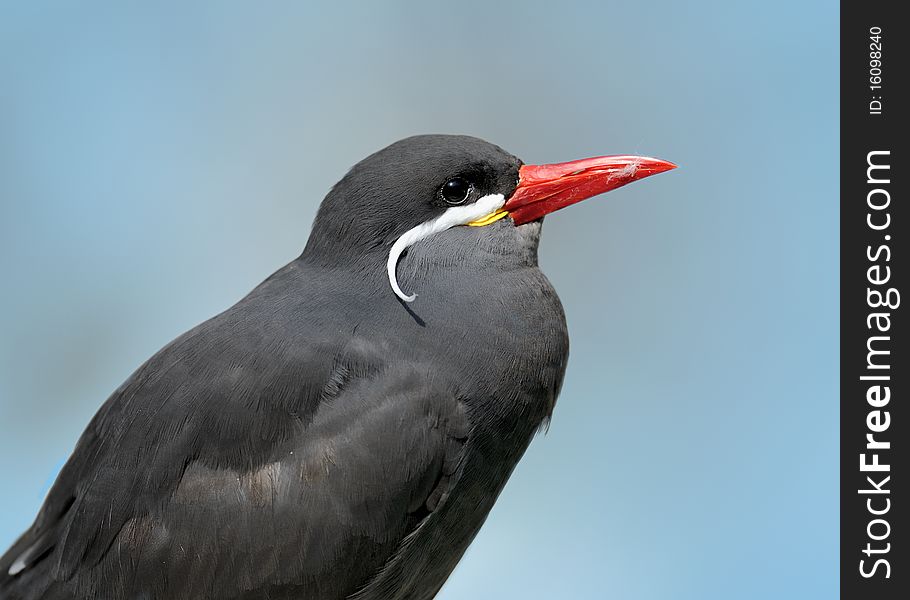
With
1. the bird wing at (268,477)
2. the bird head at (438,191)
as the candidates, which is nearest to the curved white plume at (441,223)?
the bird head at (438,191)

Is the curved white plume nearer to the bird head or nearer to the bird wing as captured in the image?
the bird head

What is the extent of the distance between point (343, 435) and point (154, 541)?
44cm

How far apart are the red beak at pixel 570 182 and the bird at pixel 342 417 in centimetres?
1

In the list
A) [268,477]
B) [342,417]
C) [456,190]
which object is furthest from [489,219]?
[268,477]

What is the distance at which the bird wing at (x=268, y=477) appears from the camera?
229cm

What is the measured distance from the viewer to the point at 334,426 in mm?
2318

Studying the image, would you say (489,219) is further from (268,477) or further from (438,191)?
(268,477)

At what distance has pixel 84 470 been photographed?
95.7 inches

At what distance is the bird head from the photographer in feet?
7.88

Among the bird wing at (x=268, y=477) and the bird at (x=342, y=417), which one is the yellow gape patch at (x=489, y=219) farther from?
the bird wing at (x=268, y=477)

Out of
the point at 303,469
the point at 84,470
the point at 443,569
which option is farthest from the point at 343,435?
the point at 84,470

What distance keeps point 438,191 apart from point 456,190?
5cm

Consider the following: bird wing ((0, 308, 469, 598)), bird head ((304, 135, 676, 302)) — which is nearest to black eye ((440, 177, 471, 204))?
bird head ((304, 135, 676, 302))
